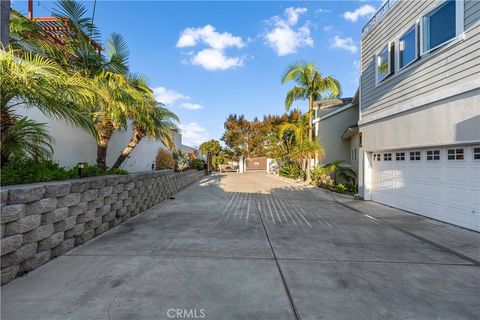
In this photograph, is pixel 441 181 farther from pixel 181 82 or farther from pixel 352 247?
pixel 181 82

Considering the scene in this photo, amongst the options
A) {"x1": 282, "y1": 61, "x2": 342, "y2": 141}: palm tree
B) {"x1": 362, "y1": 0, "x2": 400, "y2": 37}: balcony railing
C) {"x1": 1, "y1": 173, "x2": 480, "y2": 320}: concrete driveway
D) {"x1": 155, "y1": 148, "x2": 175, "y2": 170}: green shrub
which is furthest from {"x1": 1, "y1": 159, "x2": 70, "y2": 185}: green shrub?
{"x1": 282, "y1": 61, "x2": 342, "y2": 141}: palm tree

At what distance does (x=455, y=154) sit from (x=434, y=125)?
0.86m

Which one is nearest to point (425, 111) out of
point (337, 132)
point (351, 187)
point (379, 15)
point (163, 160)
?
point (379, 15)

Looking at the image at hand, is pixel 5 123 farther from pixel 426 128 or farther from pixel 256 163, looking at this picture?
pixel 256 163

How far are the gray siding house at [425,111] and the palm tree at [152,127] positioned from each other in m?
7.10

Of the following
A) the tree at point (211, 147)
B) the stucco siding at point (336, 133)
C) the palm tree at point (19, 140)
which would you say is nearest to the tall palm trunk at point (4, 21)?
the palm tree at point (19, 140)

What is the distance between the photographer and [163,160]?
11.8 metres

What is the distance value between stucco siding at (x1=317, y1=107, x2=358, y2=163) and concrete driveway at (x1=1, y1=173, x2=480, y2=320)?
883cm

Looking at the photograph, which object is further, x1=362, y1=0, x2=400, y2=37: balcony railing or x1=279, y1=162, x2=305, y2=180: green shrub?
x1=279, y1=162, x2=305, y2=180: green shrub

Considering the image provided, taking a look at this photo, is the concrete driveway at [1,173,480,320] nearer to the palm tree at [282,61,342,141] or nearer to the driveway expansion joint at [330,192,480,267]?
the driveway expansion joint at [330,192,480,267]

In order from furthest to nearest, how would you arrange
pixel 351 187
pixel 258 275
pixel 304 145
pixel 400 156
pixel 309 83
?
pixel 309 83, pixel 304 145, pixel 351 187, pixel 400 156, pixel 258 275

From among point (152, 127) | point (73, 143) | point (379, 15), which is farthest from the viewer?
point (379, 15)

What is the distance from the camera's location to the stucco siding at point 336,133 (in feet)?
45.6

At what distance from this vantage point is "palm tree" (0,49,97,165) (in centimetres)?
302
